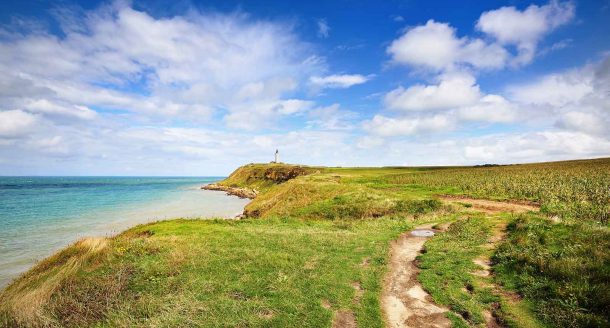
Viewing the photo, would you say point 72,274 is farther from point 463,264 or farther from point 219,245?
point 463,264

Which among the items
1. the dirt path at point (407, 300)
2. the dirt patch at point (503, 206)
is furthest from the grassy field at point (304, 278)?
the dirt patch at point (503, 206)

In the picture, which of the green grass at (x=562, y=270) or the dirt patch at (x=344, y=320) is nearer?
the green grass at (x=562, y=270)

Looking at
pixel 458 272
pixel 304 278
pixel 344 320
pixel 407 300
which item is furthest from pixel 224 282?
pixel 458 272

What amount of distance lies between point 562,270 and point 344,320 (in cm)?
891

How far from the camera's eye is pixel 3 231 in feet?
115

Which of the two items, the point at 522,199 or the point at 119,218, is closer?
the point at 522,199

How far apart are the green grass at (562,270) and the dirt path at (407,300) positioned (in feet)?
11.1

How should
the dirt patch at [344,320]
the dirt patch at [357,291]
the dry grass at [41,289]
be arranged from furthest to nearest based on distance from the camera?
the dirt patch at [357,291]
the dry grass at [41,289]
the dirt patch at [344,320]

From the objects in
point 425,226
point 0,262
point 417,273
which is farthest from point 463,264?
point 0,262

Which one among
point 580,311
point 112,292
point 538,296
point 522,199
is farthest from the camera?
point 522,199

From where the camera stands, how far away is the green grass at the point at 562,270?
9.66 m

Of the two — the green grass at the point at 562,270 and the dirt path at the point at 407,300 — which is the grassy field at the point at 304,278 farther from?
the dirt path at the point at 407,300

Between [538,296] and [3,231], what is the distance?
49957 mm

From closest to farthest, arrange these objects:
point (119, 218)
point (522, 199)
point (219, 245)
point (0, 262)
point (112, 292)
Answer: point (112, 292), point (219, 245), point (0, 262), point (522, 199), point (119, 218)
